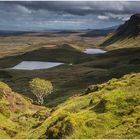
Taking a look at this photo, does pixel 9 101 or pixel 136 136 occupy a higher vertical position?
pixel 136 136

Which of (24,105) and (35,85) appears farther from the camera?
(35,85)

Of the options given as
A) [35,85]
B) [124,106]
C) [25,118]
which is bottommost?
[35,85]

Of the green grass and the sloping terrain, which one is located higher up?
the green grass

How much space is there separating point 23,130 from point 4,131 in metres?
6.26

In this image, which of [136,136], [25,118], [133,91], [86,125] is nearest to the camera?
[136,136]

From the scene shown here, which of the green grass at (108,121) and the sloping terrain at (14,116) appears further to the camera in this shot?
the sloping terrain at (14,116)

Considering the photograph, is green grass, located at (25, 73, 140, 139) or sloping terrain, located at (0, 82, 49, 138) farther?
sloping terrain, located at (0, 82, 49, 138)

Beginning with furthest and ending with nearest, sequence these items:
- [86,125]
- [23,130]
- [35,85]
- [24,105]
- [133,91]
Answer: [35,85] → [24,105] → [23,130] → [133,91] → [86,125]

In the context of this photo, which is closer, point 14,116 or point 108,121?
point 108,121

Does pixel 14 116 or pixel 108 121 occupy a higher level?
pixel 108 121

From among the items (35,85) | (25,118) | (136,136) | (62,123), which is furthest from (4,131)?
(35,85)

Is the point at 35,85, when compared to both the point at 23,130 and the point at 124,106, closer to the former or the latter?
the point at 23,130

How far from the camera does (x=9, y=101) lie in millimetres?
77938

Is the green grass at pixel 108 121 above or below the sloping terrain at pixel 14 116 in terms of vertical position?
above
